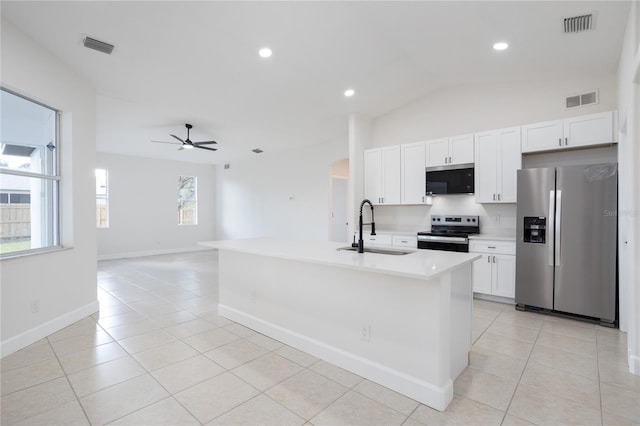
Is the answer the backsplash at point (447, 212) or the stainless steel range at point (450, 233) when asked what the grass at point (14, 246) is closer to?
the stainless steel range at point (450, 233)

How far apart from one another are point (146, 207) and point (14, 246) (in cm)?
612

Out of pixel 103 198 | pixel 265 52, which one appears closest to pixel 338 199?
pixel 265 52

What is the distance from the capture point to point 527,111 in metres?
4.32

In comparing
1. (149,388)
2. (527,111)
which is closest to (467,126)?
(527,111)

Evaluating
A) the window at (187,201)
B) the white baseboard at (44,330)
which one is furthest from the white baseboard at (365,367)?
the window at (187,201)

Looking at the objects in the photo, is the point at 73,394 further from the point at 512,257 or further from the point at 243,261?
the point at 512,257

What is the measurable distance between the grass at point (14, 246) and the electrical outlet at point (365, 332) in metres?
3.23

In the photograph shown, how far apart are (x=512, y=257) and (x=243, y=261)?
333cm

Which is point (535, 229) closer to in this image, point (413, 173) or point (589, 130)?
point (589, 130)

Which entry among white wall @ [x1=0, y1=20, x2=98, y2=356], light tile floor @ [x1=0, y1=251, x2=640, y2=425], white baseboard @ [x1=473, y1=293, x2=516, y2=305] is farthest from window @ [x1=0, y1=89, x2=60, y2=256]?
white baseboard @ [x1=473, y1=293, x2=516, y2=305]

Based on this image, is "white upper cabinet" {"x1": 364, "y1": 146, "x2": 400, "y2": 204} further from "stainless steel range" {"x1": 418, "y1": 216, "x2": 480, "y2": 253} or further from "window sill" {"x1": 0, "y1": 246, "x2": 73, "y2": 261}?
"window sill" {"x1": 0, "y1": 246, "x2": 73, "y2": 261}

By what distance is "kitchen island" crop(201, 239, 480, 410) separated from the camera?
1.98m

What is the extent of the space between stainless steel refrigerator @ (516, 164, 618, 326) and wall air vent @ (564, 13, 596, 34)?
137 centimetres

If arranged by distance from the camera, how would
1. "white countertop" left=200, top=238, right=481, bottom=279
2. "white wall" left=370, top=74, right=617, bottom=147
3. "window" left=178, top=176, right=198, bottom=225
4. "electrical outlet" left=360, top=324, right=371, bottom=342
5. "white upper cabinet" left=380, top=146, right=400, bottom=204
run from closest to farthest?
"white countertop" left=200, top=238, right=481, bottom=279 → "electrical outlet" left=360, top=324, right=371, bottom=342 → "white wall" left=370, top=74, right=617, bottom=147 → "white upper cabinet" left=380, top=146, right=400, bottom=204 → "window" left=178, top=176, right=198, bottom=225
